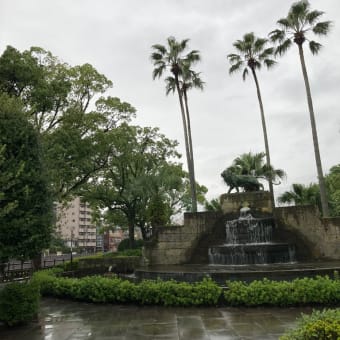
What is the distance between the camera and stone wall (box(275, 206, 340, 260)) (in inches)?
659

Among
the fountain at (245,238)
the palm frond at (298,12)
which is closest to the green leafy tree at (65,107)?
the fountain at (245,238)

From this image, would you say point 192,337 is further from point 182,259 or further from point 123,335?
point 182,259

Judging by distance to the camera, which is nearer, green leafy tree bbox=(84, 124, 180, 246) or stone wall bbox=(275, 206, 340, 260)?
stone wall bbox=(275, 206, 340, 260)

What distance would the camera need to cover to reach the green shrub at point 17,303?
7859 mm

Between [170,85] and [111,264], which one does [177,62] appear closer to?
[170,85]

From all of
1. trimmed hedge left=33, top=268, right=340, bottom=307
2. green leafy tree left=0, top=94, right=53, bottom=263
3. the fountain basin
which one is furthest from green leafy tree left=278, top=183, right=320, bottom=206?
green leafy tree left=0, top=94, right=53, bottom=263

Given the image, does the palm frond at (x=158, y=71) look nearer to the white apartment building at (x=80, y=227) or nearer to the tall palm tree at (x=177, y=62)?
the tall palm tree at (x=177, y=62)

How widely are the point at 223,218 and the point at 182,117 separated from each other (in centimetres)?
929

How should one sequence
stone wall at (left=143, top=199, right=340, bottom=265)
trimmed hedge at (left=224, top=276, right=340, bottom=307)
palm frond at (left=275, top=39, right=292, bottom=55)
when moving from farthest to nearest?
palm frond at (left=275, top=39, right=292, bottom=55) < stone wall at (left=143, top=199, right=340, bottom=265) < trimmed hedge at (left=224, top=276, right=340, bottom=307)

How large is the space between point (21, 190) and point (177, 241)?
12289mm

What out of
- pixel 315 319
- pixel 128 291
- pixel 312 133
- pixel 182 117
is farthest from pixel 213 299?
pixel 182 117

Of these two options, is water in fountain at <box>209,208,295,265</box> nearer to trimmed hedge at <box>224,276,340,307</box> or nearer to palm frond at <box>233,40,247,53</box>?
trimmed hedge at <box>224,276,340,307</box>

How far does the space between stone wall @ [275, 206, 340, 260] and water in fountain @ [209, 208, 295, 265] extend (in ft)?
3.26

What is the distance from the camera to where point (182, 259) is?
725 inches
